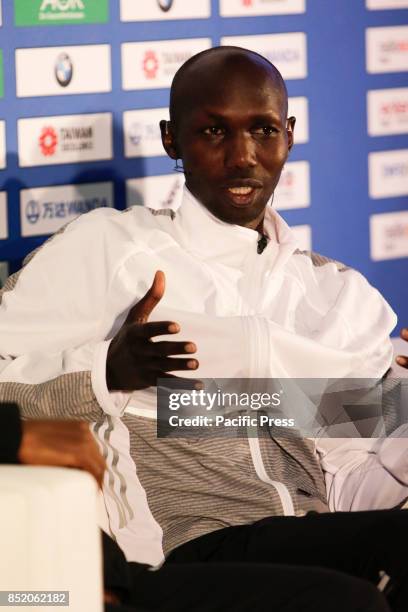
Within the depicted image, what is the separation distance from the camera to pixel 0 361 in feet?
7.12

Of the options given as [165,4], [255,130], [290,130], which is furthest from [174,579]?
[165,4]

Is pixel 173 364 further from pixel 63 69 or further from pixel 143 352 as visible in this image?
pixel 63 69

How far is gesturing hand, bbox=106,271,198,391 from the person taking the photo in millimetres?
1798

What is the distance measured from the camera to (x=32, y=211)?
291 cm

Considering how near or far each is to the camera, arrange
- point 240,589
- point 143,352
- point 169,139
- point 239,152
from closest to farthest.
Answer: point 240,589 < point 143,352 < point 239,152 < point 169,139

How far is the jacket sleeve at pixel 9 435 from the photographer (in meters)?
1.56

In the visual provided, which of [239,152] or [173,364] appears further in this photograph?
[239,152]

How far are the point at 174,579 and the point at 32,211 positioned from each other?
1331 mm

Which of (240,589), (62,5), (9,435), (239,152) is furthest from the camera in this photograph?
(62,5)

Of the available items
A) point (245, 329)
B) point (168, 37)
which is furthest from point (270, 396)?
point (168, 37)

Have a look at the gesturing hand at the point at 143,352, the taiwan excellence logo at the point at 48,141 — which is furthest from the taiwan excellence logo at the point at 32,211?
the gesturing hand at the point at 143,352

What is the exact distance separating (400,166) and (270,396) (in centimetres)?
158

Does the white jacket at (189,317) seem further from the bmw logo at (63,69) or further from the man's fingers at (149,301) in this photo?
the bmw logo at (63,69)

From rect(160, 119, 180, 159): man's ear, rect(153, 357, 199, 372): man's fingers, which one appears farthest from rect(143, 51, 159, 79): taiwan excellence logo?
rect(153, 357, 199, 372): man's fingers
